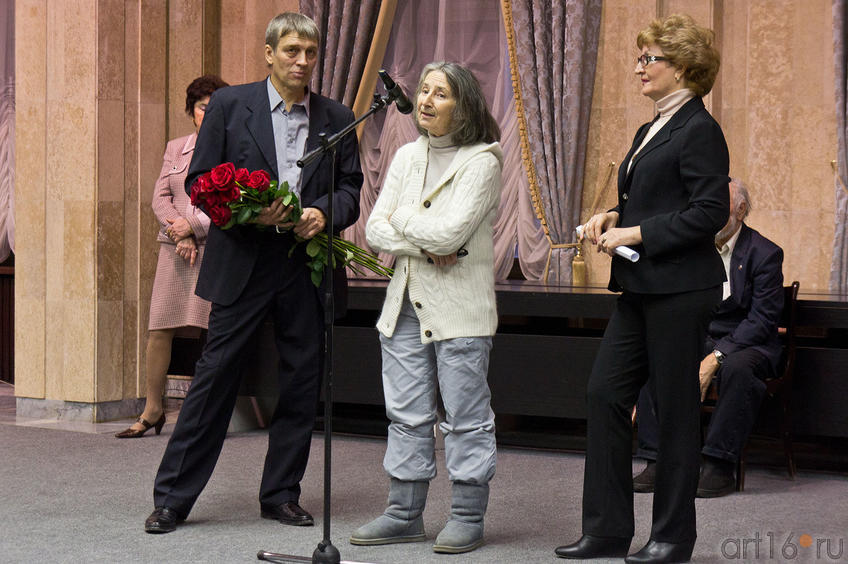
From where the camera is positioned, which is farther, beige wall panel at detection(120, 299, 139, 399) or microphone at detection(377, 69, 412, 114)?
beige wall panel at detection(120, 299, 139, 399)

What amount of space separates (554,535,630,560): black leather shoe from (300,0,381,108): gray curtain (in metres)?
4.71

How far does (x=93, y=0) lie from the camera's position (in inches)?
279

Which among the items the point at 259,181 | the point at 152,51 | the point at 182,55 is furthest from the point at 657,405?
the point at 182,55

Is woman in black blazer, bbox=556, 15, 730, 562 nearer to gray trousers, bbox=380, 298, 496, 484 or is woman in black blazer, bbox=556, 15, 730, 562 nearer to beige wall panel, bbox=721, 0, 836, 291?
gray trousers, bbox=380, 298, 496, 484

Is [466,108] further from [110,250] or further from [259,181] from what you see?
[110,250]

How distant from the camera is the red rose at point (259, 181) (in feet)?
13.4

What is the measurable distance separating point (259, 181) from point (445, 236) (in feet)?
2.34

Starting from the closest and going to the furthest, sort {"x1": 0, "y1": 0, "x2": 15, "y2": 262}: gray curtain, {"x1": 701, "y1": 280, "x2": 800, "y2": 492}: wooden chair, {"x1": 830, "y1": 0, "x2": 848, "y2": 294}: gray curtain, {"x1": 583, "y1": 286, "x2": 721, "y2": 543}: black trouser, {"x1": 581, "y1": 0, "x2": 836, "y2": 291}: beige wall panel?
{"x1": 583, "y1": 286, "x2": 721, "y2": 543}: black trouser
{"x1": 701, "y1": 280, "x2": 800, "y2": 492}: wooden chair
{"x1": 830, "y1": 0, "x2": 848, "y2": 294}: gray curtain
{"x1": 581, "y1": 0, "x2": 836, "y2": 291}: beige wall panel
{"x1": 0, "y1": 0, "x2": 15, "y2": 262}: gray curtain

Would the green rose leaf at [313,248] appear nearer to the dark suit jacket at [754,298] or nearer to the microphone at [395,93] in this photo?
the microphone at [395,93]

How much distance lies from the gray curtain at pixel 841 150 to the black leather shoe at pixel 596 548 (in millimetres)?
3330

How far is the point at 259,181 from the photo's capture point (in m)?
4.10

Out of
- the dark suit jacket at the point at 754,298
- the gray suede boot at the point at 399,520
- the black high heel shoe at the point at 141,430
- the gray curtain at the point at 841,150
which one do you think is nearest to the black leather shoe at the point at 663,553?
the gray suede boot at the point at 399,520

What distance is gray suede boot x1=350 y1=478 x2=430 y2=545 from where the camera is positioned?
412 cm

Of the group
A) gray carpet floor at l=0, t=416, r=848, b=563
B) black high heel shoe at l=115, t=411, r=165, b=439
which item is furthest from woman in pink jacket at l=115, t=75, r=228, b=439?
gray carpet floor at l=0, t=416, r=848, b=563
